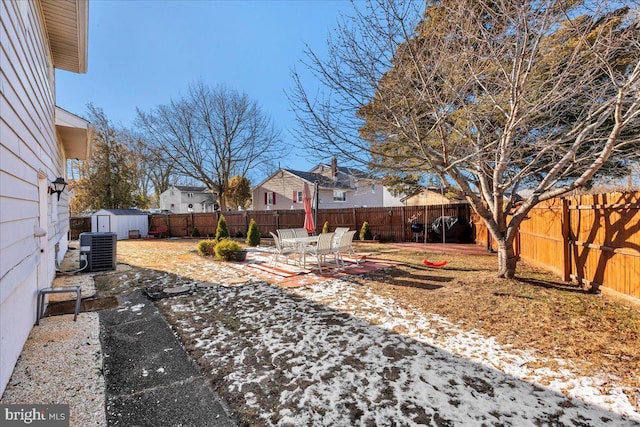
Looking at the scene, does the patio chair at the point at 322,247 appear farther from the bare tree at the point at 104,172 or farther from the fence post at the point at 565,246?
the bare tree at the point at 104,172

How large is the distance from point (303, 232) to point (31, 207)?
22.7 feet

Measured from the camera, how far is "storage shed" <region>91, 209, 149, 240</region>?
18844mm

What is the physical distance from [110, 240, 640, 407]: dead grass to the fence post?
9.6 inches

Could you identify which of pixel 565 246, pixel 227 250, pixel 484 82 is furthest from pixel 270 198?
pixel 565 246

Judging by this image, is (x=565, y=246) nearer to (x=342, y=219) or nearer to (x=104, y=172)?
(x=342, y=219)

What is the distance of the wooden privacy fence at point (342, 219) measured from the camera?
44.9 feet

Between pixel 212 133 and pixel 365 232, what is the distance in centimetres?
1346

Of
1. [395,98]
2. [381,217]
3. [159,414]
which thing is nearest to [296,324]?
[159,414]

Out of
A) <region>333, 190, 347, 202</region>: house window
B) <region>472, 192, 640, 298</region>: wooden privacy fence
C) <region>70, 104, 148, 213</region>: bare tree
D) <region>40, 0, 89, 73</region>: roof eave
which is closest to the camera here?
<region>472, 192, 640, 298</region>: wooden privacy fence

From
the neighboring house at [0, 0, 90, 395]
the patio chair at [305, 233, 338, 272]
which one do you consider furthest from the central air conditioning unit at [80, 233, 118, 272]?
the patio chair at [305, 233, 338, 272]

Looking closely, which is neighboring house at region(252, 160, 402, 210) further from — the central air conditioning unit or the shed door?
the central air conditioning unit

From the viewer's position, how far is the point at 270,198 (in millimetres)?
25469

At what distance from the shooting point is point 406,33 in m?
4.41

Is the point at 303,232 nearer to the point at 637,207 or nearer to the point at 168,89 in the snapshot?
the point at 637,207
